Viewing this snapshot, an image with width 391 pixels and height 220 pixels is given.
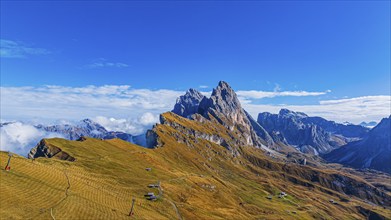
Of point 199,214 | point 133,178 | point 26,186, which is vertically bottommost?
point 199,214

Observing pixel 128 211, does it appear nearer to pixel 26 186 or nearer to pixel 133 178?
pixel 26 186

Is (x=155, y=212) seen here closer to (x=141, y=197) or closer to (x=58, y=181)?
(x=141, y=197)

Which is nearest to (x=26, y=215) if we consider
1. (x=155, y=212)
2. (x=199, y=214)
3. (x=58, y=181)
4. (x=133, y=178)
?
(x=58, y=181)

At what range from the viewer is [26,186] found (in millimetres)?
→ 98625

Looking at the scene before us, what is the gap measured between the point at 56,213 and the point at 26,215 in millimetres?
8621

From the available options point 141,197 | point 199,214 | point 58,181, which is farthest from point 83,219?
point 199,214

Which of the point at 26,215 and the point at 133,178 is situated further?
the point at 133,178

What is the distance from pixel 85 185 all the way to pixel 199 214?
63.9 m

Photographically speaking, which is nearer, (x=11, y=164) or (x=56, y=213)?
(x=56, y=213)

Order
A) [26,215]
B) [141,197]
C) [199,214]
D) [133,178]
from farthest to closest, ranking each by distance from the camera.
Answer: [133,178], [199,214], [141,197], [26,215]

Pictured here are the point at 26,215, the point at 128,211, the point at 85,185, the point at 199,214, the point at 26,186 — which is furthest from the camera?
the point at 199,214

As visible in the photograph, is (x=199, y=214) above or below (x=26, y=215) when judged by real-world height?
below

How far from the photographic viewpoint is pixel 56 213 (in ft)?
287

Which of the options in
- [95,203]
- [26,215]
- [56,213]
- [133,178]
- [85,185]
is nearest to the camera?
[26,215]
